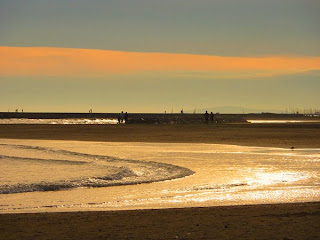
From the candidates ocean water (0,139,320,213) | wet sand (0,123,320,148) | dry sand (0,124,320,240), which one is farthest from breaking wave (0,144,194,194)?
wet sand (0,123,320,148)

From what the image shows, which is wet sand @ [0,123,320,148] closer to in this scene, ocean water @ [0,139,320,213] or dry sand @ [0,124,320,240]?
ocean water @ [0,139,320,213]

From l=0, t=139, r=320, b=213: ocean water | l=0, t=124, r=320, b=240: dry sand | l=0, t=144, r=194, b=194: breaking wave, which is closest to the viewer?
l=0, t=124, r=320, b=240: dry sand

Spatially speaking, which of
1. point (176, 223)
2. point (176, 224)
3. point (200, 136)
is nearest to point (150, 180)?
point (176, 223)

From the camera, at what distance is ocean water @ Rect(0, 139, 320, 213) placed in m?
16.2

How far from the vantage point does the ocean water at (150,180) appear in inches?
639

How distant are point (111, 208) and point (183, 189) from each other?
164 inches

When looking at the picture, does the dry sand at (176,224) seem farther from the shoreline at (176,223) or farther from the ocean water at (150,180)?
the ocean water at (150,180)

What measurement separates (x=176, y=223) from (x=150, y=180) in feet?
27.8

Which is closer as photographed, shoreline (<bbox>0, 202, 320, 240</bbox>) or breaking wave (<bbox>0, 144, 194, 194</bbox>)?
shoreline (<bbox>0, 202, 320, 240</bbox>)

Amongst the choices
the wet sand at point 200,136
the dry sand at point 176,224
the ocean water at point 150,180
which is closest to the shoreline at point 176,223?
the dry sand at point 176,224

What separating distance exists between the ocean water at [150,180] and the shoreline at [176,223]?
1.23 metres

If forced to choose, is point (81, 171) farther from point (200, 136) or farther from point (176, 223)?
point (200, 136)

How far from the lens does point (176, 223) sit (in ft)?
41.7

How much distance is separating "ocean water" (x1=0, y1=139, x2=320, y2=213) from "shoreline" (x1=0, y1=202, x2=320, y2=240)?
4.04 ft
